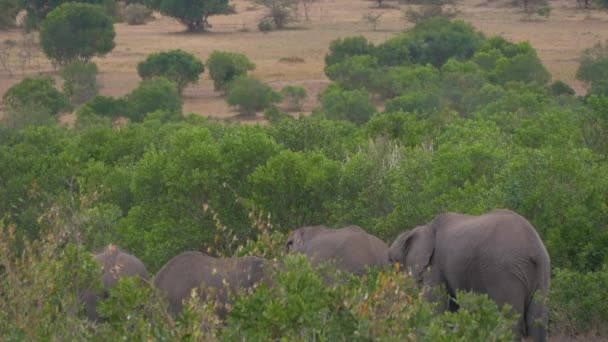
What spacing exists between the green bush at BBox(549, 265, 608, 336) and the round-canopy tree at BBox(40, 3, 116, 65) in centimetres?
4779

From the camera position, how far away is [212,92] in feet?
171

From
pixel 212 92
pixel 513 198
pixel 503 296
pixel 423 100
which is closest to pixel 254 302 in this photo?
pixel 503 296

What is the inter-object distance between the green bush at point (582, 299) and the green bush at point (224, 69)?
39.6 meters

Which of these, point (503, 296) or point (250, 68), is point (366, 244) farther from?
point (250, 68)

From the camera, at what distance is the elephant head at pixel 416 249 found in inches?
449

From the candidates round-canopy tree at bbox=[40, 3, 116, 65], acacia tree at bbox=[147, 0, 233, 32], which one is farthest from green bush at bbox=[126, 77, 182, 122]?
acacia tree at bbox=[147, 0, 233, 32]

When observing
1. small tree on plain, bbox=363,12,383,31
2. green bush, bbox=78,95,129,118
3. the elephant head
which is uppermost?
the elephant head

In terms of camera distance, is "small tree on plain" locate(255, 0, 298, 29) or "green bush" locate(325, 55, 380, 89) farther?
"small tree on plain" locate(255, 0, 298, 29)

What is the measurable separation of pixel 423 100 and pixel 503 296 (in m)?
30.0

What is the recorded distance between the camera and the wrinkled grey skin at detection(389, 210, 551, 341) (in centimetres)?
1058

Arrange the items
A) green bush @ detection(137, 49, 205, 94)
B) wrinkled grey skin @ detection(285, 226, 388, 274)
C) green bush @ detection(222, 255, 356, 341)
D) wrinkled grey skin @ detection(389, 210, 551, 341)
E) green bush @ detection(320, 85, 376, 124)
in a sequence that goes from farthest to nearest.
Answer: green bush @ detection(137, 49, 205, 94) < green bush @ detection(320, 85, 376, 124) < wrinkled grey skin @ detection(285, 226, 388, 274) < wrinkled grey skin @ detection(389, 210, 551, 341) < green bush @ detection(222, 255, 356, 341)

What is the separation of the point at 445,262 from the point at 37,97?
112 ft

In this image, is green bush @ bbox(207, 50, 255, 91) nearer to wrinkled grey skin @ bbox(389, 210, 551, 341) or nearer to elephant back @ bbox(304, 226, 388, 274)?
elephant back @ bbox(304, 226, 388, 274)

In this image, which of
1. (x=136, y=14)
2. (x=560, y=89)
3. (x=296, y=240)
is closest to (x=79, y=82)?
(x=560, y=89)
